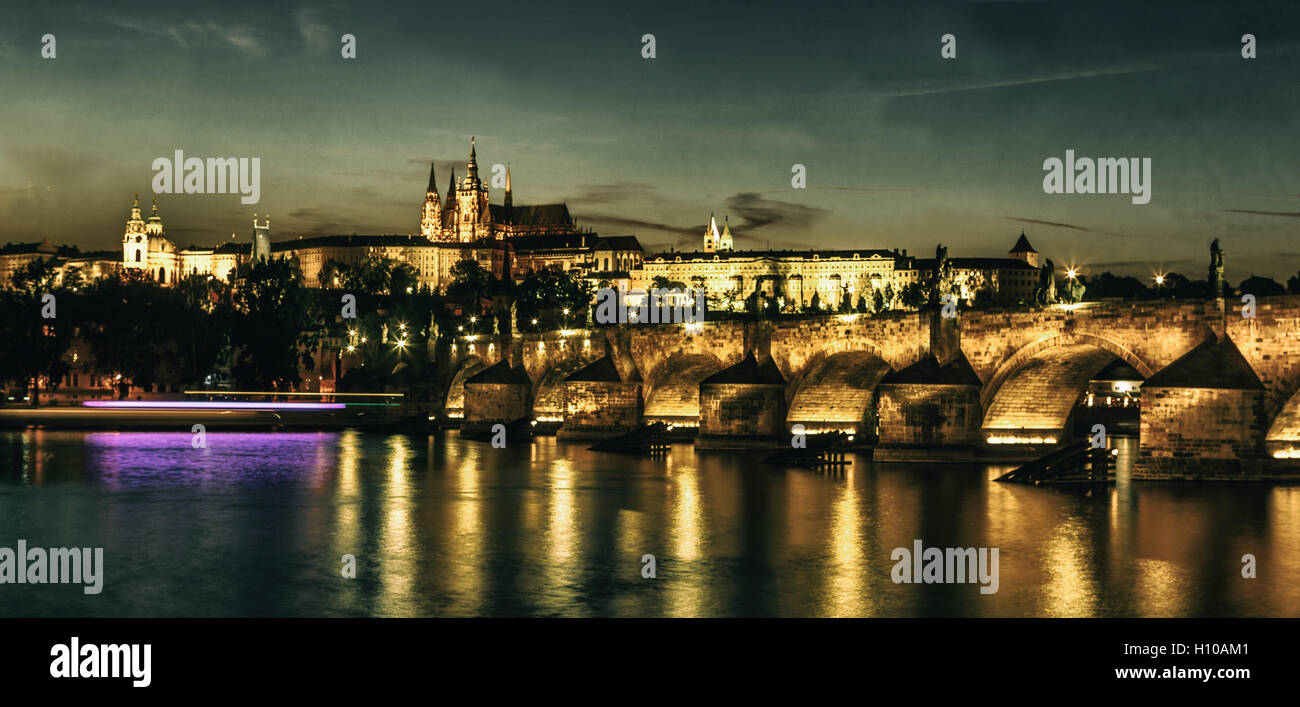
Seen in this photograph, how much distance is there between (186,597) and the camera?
19.4 metres

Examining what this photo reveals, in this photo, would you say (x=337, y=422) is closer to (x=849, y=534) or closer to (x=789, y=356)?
(x=789, y=356)

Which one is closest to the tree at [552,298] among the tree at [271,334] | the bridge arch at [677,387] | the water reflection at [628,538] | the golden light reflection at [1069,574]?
the tree at [271,334]

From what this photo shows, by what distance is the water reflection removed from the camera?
18516 millimetres

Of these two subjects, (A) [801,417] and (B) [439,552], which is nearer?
(B) [439,552]

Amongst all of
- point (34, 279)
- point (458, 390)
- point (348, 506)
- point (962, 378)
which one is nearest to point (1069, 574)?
point (962, 378)

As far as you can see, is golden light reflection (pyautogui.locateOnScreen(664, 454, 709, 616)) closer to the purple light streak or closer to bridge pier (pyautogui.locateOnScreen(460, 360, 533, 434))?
bridge pier (pyautogui.locateOnScreen(460, 360, 533, 434))

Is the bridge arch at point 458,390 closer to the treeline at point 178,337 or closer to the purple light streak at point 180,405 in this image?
the treeline at point 178,337

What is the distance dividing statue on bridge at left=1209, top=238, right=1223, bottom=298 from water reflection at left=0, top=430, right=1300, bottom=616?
530 cm

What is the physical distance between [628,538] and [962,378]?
16.6m

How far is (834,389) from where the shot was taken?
4712 cm

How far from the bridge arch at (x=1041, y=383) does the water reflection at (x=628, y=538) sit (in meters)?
2.69
